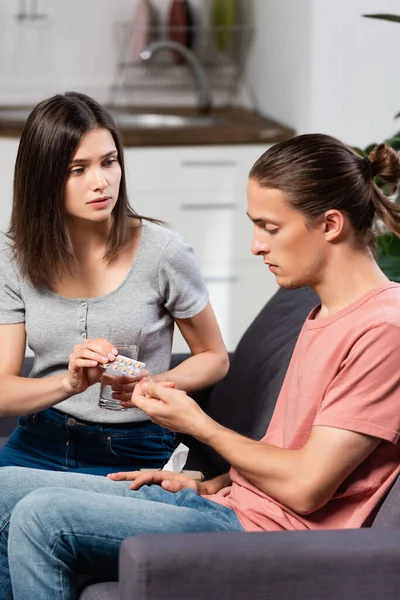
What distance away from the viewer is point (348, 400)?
4.81ft

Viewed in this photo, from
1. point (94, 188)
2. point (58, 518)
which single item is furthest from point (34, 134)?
point (58, 518)

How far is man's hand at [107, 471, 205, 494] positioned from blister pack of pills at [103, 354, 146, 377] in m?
0.17

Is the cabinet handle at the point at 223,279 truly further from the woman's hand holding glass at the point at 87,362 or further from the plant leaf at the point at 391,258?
the woman's hand holding glass at the point at 87,362

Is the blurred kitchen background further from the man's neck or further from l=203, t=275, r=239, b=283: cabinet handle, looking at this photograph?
the man's neck

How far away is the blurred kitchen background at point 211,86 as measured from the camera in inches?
149

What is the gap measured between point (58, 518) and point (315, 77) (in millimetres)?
2582

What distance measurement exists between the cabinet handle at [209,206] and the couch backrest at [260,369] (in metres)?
1.61

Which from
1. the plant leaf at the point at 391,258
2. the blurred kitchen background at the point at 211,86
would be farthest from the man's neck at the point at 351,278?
the blurred kitchen background at the point at 211,86

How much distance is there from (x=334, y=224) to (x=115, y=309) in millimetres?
650

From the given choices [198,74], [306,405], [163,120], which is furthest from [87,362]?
[198,74]

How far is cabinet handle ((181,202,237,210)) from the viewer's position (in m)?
4.00

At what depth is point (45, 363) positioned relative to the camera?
212cm

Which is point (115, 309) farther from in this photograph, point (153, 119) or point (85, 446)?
point (153, 119)

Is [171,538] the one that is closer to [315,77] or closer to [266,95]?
[315,77]
